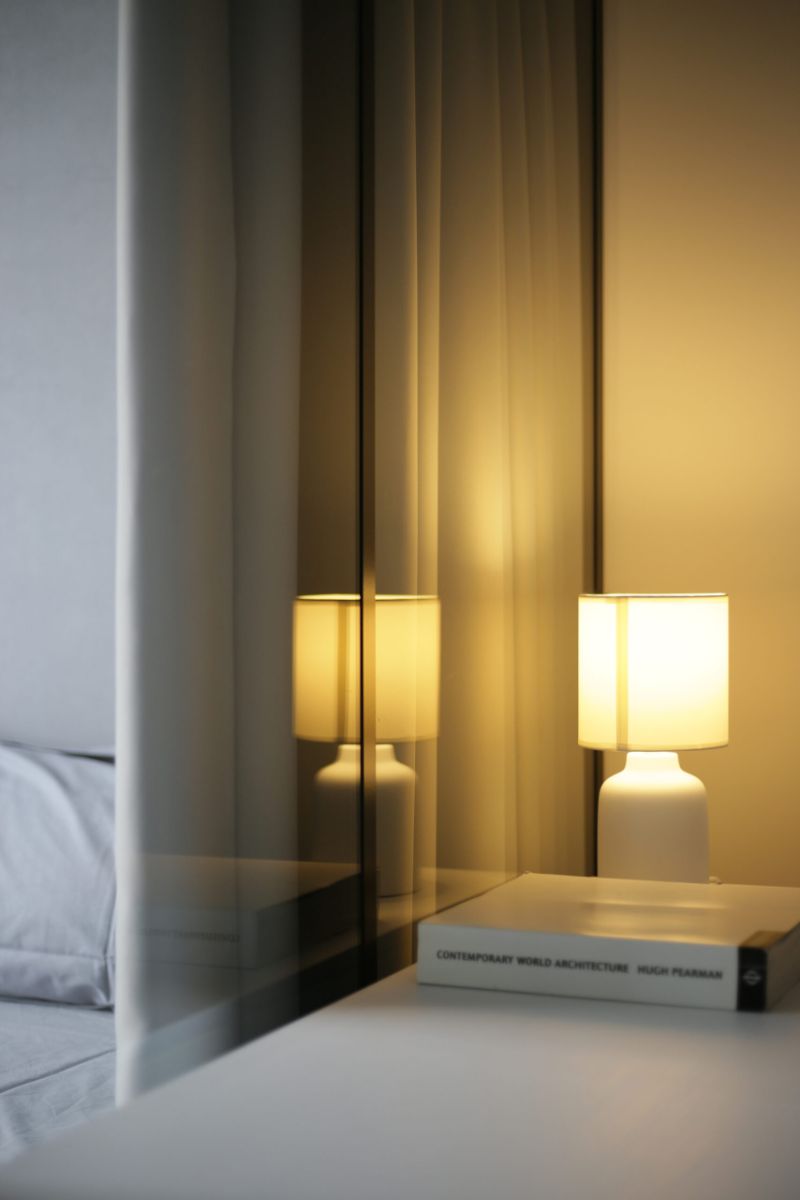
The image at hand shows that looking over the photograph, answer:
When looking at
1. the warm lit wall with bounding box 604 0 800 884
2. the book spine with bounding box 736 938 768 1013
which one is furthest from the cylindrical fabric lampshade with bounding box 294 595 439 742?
the warm lit wall with bounding box 604 0 800 884

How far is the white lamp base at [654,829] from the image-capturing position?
1.61m

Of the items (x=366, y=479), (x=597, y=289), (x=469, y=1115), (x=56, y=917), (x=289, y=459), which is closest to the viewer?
(x=469, y=1115)

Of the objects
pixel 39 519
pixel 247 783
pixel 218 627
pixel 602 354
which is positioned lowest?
pixel 247 783

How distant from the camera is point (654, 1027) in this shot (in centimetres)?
104

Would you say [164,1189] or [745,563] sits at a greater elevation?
[745,563]

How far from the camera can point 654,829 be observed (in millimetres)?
1610

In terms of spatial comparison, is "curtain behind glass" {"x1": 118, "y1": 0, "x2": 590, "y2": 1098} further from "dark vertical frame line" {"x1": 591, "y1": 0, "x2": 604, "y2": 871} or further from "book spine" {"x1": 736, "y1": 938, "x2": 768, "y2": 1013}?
"book spine" {"x1": 736, "y1": 938, "x2": 768, "y2": 1013}

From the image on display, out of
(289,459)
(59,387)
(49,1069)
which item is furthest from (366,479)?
(59,387)

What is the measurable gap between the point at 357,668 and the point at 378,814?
0.16 m

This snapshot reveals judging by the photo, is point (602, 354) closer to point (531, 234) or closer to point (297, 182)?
point (531, 234)

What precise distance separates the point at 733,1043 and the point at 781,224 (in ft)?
4.36

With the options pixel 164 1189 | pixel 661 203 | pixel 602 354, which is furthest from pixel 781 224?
pixel 164 1189

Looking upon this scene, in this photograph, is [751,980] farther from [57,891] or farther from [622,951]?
[57,891]

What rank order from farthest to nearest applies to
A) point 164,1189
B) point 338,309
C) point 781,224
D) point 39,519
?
point 39,519 < point 781,224 < point 338,309 < point 164,1189
